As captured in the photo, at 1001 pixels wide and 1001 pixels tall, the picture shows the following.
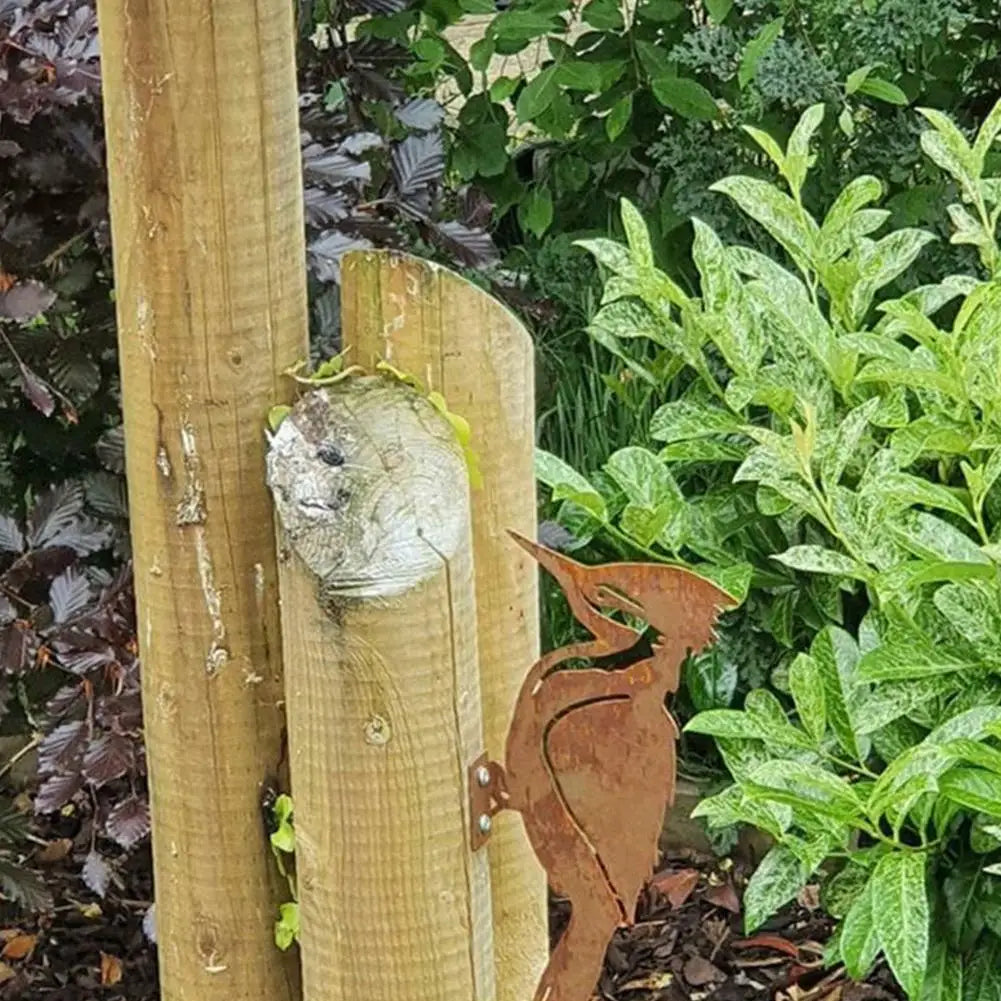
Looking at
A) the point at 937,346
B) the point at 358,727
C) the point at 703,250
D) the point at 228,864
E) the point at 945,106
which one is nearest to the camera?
the point at 358,727

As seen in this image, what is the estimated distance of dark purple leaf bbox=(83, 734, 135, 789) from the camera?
1.89 meters

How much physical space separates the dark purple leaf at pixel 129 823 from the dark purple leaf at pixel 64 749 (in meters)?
0.09

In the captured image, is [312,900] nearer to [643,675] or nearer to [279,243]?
[643,675]

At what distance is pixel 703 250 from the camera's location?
2.63 metres

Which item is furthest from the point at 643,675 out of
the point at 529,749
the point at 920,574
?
the point at 920,574

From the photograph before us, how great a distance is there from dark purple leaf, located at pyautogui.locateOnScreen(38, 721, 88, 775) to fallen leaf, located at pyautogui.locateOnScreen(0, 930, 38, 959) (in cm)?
79

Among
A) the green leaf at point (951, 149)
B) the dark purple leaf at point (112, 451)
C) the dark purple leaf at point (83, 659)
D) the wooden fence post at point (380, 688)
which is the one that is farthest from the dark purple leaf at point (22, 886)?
the green leaf at point (951, 149)

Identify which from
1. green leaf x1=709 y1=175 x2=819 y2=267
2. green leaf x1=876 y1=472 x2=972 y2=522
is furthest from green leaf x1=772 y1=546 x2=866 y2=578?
green leaf x1=709 y1=175 x2=819 y2=267

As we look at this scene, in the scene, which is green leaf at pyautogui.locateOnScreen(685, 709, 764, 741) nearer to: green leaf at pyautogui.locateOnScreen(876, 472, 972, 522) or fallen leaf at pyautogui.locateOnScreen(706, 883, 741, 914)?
green leaf at pyautogui.locateOnScreen(876, 472, 972, 522)

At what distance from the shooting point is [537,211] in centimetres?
361

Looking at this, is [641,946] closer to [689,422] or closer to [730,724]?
[730,724]

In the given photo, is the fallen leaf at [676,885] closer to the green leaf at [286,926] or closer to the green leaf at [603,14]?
the green leaf at [286,926]

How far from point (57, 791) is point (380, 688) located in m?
0.74

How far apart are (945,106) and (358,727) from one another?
2.60 meters
